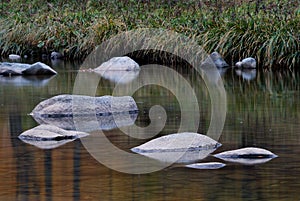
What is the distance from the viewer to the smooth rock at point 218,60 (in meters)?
20.2

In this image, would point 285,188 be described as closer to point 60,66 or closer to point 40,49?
point 60,66

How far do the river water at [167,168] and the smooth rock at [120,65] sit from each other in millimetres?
6225

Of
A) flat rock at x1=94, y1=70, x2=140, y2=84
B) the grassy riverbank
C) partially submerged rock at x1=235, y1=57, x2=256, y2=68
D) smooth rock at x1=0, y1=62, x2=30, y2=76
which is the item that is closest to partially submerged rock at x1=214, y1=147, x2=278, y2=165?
flat rock at x1=94, y1=70, x2=140, y2=84

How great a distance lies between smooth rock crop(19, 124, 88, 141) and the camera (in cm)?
908

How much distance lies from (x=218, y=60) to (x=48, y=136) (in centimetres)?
1157

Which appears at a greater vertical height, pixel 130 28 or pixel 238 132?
pixel 130 28

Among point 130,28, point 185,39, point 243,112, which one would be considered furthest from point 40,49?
point 243,112

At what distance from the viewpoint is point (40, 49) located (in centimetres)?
2461

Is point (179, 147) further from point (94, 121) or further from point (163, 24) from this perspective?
point (163, 24)

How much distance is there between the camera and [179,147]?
8352 mm

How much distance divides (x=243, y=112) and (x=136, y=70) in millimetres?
8620

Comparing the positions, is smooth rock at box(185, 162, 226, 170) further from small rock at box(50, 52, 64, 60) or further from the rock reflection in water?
small rock at box(50, 52, 64, 60)

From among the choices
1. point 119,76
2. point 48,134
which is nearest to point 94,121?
point 48,134

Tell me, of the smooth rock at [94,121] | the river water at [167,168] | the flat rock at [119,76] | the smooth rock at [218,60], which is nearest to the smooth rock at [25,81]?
the flat rock at [119,76]
